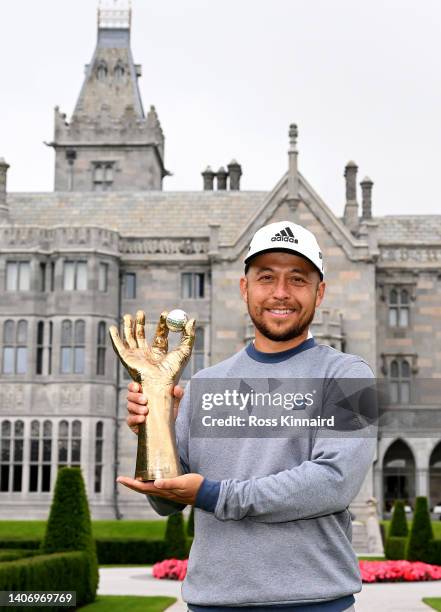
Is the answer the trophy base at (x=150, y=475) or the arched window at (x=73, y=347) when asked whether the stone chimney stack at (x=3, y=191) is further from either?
the trophy base at (x=150, y=475)

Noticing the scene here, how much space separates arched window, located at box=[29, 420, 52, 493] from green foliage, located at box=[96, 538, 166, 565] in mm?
9151

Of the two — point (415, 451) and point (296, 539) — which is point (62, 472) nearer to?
point (296, 539)

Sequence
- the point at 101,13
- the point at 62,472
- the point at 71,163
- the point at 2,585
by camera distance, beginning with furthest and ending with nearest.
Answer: the point at 101,13
the point at 71,163
the point at 62,472
the point at 2,585

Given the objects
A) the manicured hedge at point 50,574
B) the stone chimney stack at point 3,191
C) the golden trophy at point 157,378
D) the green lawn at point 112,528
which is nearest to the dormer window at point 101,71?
the stone chimney stack at point 3,191

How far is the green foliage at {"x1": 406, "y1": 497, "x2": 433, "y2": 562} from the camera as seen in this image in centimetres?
2331

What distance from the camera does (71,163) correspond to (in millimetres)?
50062

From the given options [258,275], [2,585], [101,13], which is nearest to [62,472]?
[2,585]

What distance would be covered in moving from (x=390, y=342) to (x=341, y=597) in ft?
118

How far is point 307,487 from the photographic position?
137 inches

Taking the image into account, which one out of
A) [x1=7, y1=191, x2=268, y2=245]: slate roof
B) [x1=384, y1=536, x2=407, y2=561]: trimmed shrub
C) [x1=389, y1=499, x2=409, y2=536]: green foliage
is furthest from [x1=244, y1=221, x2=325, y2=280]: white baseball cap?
[x1=7, y1=191, x2=268, y2=245]: slate roof

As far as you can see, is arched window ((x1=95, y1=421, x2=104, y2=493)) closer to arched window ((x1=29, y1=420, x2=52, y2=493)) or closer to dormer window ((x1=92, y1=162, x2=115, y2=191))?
arched window ((x1=29, y1=420, x2=52, y2=493))

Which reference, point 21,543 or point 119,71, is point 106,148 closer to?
point 119,71

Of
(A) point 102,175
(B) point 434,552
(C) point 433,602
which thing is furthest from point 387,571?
(A) point 102,175

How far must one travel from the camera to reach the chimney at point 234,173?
45897 mm
